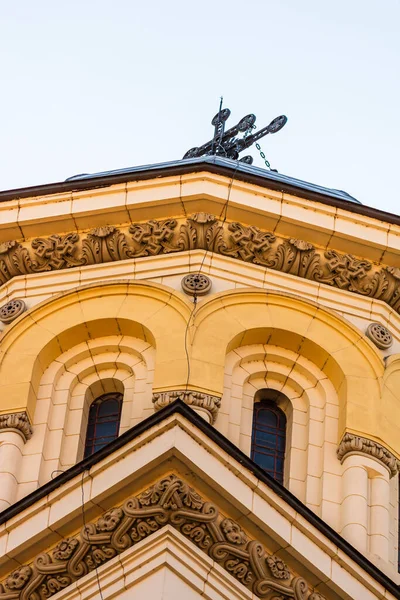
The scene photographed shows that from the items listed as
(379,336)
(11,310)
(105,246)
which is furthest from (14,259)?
(379,336)

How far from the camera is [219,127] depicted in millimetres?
39406

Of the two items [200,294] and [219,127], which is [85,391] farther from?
[219,127]

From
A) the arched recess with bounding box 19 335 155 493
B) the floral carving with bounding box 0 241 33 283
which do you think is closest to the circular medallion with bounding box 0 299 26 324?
the floral carving with bounding box 0 241 33 283

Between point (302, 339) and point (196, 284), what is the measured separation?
1.63 meters

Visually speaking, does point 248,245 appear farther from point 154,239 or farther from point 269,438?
point 269,438

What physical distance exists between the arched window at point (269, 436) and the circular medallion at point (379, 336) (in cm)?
162

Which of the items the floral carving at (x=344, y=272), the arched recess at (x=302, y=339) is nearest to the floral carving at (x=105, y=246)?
the arched recess at (x=302, y=339)

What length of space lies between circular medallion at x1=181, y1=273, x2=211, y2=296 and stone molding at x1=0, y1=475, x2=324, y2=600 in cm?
449

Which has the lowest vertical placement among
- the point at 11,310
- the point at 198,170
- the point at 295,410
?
the point at 295,410

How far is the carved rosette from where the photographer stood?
30.0 metres

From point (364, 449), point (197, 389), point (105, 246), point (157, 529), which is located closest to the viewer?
point (157, 529)

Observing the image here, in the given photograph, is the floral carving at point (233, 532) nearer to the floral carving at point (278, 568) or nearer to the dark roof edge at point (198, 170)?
the floral carving at point (278, 568)

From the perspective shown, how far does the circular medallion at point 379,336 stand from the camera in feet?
105

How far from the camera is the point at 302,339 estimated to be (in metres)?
31.7
